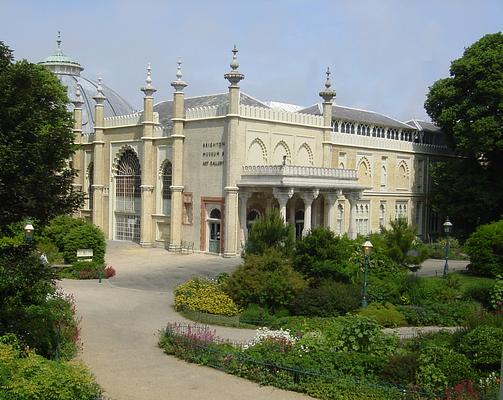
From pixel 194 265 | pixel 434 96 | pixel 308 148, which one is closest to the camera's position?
pixel 194 265

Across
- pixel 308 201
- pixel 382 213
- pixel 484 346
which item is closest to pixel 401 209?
pixel 382 213

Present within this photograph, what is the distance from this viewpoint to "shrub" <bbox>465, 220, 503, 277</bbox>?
29.6m

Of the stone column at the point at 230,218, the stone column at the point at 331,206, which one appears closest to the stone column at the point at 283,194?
the stone column at the point at 230,218

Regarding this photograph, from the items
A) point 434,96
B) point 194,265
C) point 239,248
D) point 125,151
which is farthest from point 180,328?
point 434,96

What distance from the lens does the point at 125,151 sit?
46.6 meters

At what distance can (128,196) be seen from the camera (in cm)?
4662

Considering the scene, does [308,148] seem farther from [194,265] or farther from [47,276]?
[47,276]

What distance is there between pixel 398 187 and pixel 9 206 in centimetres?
4164

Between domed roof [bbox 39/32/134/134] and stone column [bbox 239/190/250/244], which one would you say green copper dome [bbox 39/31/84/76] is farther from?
stone column [bbox 239/190/250/244]

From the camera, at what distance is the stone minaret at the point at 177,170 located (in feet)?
136

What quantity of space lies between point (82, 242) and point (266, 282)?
524 inches

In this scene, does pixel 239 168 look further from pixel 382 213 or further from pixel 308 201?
pixel 382 213

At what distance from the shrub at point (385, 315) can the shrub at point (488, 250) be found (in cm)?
1007

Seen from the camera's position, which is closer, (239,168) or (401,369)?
(401,369)
